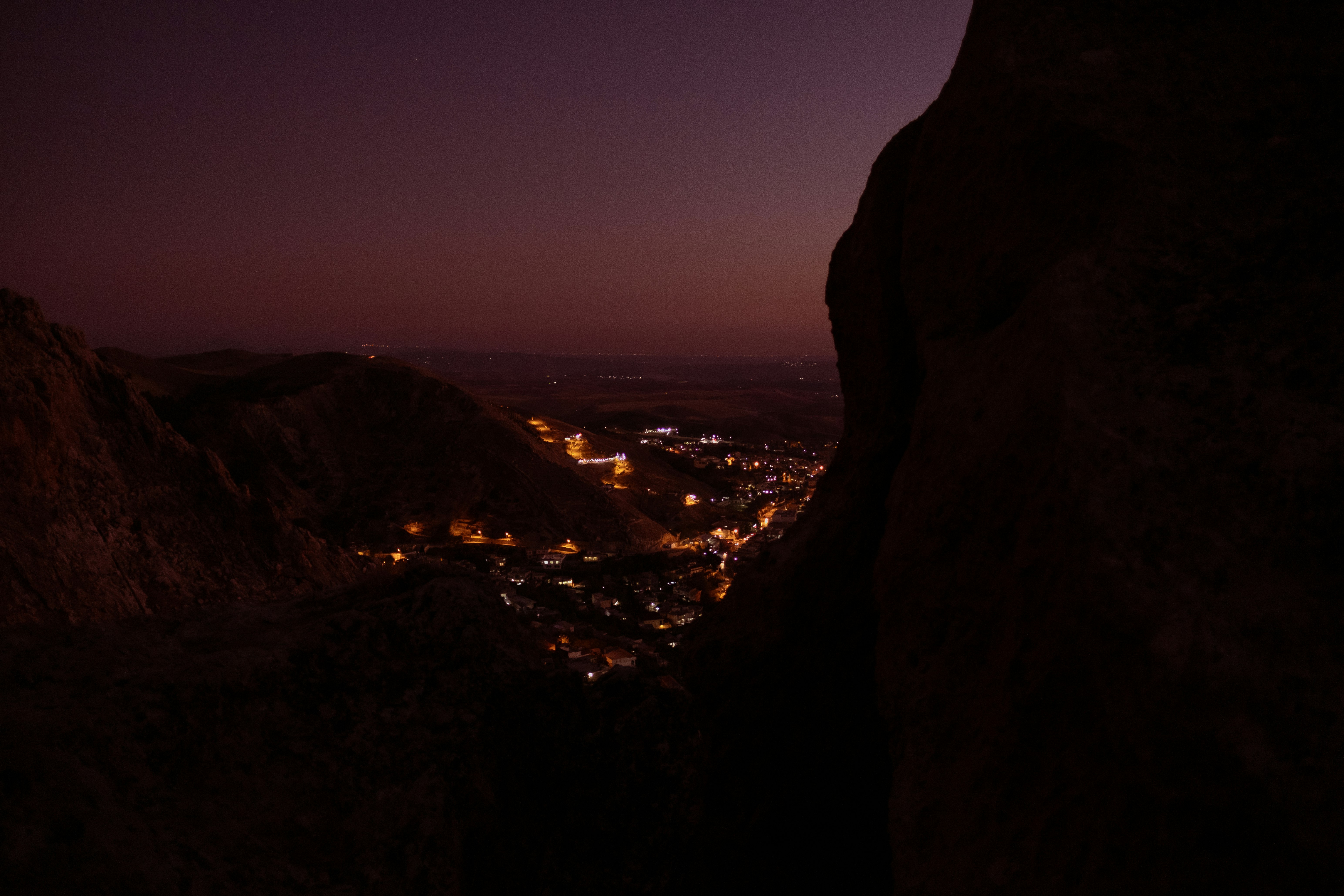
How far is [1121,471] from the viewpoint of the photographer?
286cm

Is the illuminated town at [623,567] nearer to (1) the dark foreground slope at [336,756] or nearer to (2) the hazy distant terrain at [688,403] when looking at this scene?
(1) the dark foreground slope at [336,756]

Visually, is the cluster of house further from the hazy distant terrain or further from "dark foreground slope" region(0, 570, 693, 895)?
the hazy distant terrain

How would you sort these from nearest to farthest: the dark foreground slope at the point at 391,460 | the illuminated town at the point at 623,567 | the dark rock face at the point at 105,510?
the dark rock face at the point at 105,510 → the illuminated town at the point at 623,567 → the dark foreground slope at the point at 391,460

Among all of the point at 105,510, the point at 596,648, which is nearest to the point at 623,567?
the point at 596,648

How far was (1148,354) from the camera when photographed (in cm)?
317

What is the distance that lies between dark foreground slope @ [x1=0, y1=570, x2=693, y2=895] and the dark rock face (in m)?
9.20

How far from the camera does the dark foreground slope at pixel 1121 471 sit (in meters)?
2.39

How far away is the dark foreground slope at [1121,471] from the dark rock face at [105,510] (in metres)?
11.8

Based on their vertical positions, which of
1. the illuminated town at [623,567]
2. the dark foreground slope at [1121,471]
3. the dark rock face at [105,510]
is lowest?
the illuminated town at [623,567]

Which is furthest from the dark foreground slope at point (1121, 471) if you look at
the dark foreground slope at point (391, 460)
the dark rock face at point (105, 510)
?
the dark foreground slope at point (391, 460)

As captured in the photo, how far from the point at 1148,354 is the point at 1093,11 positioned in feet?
8.52

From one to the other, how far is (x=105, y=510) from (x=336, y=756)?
1541 cm

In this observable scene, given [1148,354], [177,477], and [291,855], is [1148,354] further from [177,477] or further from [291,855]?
[177,477]

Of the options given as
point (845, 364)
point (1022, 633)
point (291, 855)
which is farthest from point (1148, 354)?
point (291, 855)
